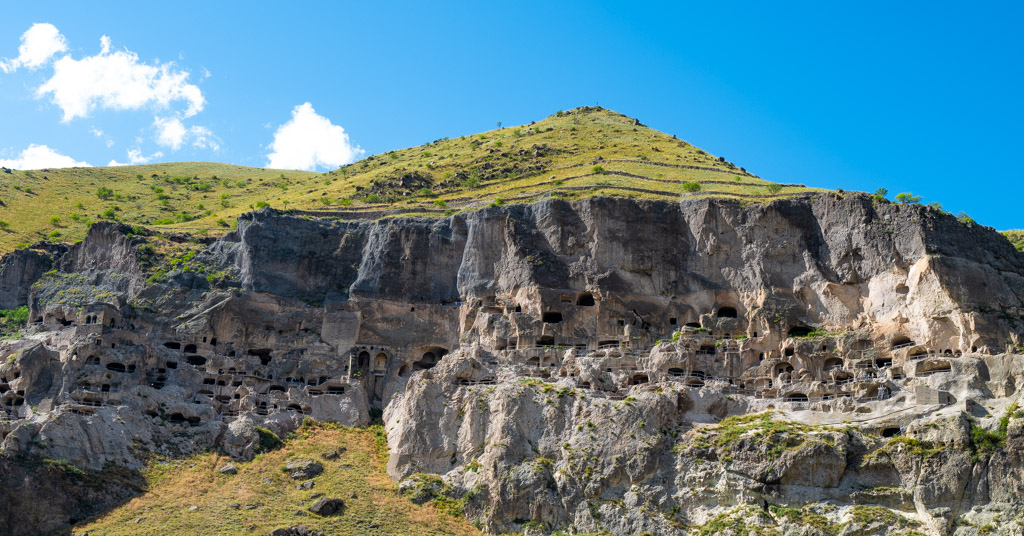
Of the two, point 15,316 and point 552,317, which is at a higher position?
point 552,317

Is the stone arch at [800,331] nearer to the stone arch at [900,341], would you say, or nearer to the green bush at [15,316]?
the stone arch at [900,341]

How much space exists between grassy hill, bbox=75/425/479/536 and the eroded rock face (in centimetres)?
189

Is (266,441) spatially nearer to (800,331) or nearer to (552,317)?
(552,317)

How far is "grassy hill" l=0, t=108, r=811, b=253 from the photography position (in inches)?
3450

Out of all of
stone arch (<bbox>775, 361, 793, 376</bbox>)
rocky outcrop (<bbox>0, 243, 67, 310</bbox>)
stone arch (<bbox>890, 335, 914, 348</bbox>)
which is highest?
rocky outcrop (<bbox>0, 243, 67, 310</bbox>)

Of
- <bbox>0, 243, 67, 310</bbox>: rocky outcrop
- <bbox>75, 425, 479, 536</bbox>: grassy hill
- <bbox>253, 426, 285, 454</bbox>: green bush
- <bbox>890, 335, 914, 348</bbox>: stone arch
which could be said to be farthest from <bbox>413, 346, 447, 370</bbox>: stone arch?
<bbox>0, 243, 67, 310</bbox>: rocky outcrop

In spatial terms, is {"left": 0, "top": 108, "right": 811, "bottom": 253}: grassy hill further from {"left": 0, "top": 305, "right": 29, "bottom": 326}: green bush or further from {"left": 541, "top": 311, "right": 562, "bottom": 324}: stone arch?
{"left": 0, "top": 305, "right": 29, "bottom": 326}: green bush

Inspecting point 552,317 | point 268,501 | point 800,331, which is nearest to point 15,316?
point 268,501

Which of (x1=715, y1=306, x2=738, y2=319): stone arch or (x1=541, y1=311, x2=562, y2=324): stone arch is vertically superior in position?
(x1=715, y1=306, x2=738, y2=319): stone arch

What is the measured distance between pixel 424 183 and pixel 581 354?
133 ft

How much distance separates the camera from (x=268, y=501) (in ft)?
169

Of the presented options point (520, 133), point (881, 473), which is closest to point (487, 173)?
point (520, 133)

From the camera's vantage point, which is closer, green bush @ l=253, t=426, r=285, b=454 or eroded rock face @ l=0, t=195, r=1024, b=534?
eroded rock face @ l=0, t=195, r=1024, b=534

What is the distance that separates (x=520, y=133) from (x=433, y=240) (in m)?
56.6
